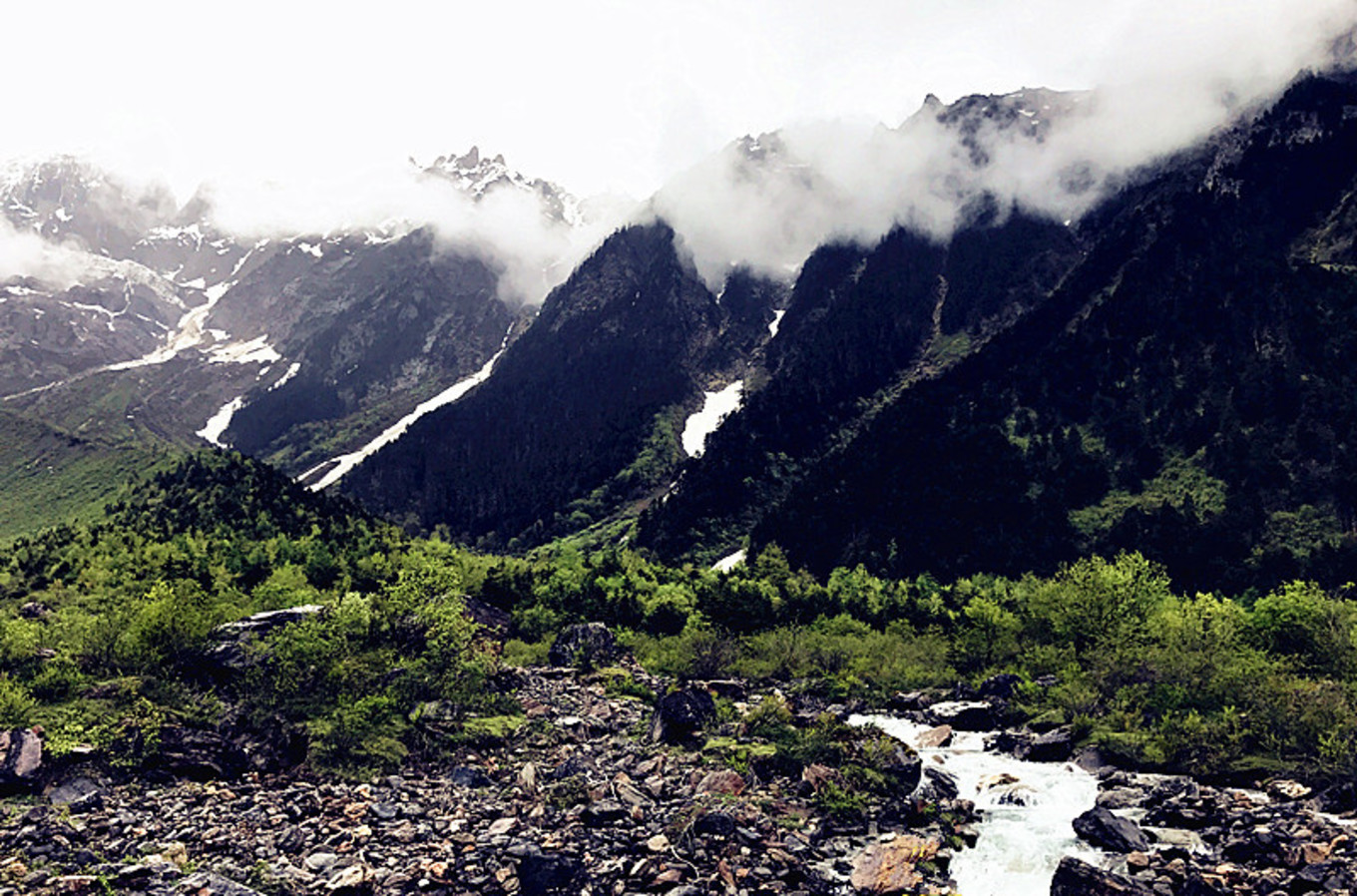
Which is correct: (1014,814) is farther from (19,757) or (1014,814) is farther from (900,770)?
(19,757)

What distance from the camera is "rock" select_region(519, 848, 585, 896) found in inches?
1350

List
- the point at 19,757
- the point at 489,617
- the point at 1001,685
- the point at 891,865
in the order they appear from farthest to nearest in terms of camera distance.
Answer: the point at 489,617
the point at 1001,685
the point at 19,757
the point at 891,865

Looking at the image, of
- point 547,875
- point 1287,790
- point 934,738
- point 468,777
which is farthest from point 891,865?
point 934,738

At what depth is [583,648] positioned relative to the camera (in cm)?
8881

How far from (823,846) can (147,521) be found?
4585 inches

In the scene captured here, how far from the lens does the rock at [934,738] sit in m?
65.1

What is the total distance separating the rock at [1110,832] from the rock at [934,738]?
20.8 metres

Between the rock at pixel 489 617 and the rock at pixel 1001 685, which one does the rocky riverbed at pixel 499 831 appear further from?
the rock at pixel 489 617

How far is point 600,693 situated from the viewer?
74062 mm

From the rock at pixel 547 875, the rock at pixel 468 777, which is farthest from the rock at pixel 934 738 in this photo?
the rock at pixel 547 875

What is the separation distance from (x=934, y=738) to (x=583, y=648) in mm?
38362

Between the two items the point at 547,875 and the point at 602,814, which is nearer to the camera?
the point at 547,875

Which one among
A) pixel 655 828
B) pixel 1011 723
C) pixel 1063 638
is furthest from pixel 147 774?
pixel 1063 638

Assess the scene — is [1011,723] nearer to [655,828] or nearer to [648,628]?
[655,828]
